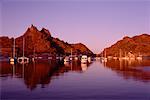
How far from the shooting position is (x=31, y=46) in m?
192

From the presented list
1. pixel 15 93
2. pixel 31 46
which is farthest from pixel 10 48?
pixel 15 93

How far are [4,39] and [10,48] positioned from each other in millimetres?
14246

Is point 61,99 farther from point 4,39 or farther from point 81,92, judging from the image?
point 4,39

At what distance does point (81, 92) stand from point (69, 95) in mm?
1567

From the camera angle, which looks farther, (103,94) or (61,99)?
(103,94)

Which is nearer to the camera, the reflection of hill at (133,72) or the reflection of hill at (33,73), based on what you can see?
the reflection of hill at (33,73)

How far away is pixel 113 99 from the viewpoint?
1705cm

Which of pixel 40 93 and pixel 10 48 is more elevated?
pixel 10 48

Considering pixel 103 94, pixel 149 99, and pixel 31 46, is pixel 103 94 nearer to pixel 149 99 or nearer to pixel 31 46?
pixel 149 99

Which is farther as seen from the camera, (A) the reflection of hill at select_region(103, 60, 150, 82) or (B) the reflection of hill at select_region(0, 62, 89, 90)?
(A) the reflection of hill at select_region(103, 60, 150, 82)

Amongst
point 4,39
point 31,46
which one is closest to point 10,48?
point 4,39

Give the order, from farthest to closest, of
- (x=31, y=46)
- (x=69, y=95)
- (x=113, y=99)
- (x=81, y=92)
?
(x=31, y=46), (x=81, y=92), (x=69, y=95), (x=113, y=99)

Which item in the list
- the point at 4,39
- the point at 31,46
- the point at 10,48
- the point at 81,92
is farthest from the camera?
the point at 31,46

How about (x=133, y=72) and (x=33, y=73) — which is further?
(x=133, y=72)
